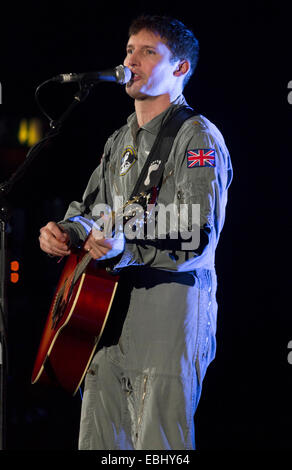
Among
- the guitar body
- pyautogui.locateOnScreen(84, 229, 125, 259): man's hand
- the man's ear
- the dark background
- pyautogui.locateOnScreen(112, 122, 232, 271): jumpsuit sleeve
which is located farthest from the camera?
the dark background

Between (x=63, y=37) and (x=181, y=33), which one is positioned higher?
(x=63, y=37)

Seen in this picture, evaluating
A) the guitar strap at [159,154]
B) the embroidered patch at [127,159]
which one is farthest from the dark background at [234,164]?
the guitar strap at [159,154]

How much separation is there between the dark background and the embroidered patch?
2.86 feet

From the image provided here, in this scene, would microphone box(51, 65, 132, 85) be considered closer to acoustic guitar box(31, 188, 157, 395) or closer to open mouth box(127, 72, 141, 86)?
open mouth box(127, 72, 141, 86)

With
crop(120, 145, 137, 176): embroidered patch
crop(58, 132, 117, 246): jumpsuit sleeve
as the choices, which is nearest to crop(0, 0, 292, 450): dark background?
crop(58, 132, 117, 246): jumpsuit sleeve

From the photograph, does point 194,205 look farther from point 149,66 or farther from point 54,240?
point 149,66

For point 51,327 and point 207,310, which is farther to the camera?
point 51,327

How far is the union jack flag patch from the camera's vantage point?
83.6 inches

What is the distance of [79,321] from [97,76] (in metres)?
1.00

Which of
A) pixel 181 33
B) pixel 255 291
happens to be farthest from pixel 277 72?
pixel 255 291

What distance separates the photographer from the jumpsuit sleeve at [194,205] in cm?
201

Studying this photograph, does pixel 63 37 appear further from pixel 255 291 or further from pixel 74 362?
pixel 74 362

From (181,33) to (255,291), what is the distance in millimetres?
2118
